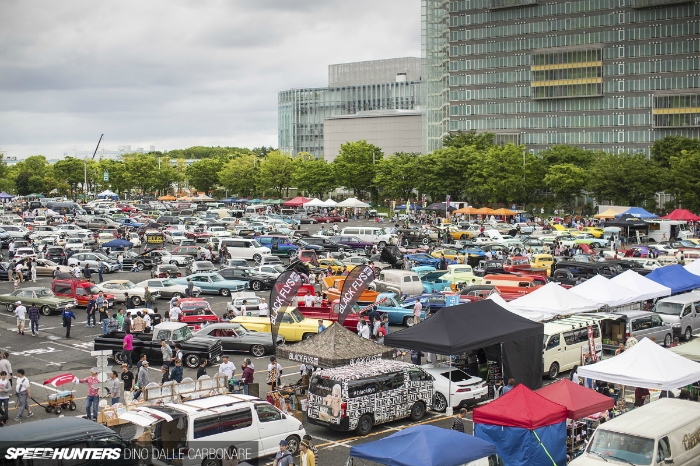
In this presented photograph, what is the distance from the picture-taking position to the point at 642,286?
30625mm

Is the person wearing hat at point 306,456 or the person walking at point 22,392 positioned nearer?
the person wearing hat at point 306,456

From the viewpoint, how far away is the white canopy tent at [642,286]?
99.4 ft

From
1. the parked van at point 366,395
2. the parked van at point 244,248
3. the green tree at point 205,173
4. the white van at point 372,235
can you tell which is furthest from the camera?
the green tree at point 205,173

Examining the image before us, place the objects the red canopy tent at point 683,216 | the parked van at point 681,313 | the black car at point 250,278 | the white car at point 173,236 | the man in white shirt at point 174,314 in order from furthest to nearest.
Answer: the white car at point 173,236 → the red canopy tent at point 683,216 → the black car at point 250,278 → the man in white shirt at point 174,314 → the parked van at point 681,313

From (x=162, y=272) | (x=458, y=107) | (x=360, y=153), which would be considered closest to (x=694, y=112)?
(x=458, y=107)

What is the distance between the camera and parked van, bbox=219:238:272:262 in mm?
54125

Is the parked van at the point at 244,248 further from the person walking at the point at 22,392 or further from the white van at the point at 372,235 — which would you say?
the person walking at the point at 22,392

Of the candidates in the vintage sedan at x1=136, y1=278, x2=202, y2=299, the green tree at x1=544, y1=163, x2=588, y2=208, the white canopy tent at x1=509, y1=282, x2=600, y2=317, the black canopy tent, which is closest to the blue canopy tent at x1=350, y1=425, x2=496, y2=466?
the black canopy tent

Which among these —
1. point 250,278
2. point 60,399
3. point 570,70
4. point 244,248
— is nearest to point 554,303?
point 60,399

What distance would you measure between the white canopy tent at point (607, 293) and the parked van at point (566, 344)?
422cm

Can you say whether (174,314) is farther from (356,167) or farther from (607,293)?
(356,167)

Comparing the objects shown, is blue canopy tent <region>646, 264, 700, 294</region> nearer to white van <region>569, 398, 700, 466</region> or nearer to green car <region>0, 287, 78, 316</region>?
white van <region>569, 398, 700, 466</region>

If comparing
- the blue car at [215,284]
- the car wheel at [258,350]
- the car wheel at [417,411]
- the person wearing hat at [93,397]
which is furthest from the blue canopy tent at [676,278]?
the person wearing hat at [93,397]

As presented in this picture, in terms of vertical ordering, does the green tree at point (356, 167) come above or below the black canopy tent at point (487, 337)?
above
